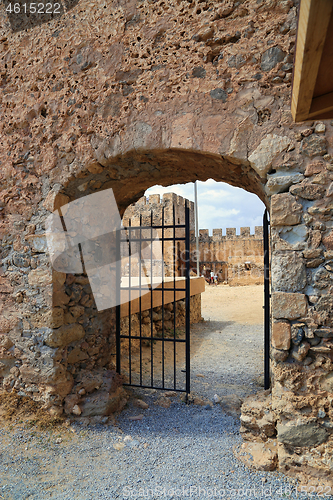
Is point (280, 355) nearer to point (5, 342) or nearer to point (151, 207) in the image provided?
point (5, 342)

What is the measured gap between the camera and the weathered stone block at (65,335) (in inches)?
127

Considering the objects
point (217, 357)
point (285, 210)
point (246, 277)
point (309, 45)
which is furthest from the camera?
point (246, 277)

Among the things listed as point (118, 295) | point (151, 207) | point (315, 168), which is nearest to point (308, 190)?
point (315, 168)

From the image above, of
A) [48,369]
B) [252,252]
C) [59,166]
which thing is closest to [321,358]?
[48,369]

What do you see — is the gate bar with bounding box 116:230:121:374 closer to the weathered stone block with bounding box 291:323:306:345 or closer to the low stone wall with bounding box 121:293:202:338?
the low stone wall with bounding box 121:293:202:338

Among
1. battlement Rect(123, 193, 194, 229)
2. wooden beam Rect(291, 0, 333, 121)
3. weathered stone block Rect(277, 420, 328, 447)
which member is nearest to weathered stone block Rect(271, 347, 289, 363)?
weathered stone block Rect(277, 420, 328, 447)

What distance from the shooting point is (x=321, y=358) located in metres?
2.39

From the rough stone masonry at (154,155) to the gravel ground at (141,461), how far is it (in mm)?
304

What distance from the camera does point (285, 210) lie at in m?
2.50

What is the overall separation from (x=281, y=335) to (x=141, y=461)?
1.64 meters

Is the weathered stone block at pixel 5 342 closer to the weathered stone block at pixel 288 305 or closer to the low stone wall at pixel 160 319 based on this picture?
the low stone wall at pixel 160 319

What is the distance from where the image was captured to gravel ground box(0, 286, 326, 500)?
7.71 ft

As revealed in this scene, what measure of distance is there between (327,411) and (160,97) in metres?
3.00

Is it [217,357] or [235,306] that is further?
[235,306]
